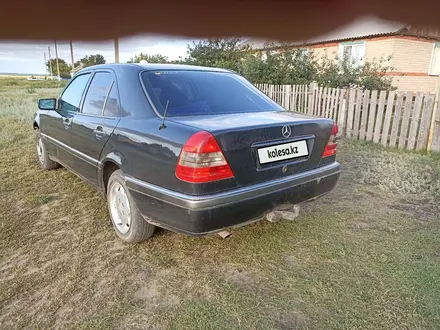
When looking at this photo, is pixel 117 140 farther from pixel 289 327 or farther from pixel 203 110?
pixel 289 327

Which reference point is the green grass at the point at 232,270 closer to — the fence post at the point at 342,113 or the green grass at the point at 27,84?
the fence post at the point at 342,113

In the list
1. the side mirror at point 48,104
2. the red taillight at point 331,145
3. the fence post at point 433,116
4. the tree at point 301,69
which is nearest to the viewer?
the red taillight at point 331,145

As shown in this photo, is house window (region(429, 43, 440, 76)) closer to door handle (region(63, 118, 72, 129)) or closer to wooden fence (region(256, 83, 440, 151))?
wooden fence (region(256, 83, 440, 151))

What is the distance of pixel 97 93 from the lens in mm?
3289

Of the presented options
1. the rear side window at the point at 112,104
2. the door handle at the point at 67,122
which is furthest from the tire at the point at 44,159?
the rear side window at the point at 112,104

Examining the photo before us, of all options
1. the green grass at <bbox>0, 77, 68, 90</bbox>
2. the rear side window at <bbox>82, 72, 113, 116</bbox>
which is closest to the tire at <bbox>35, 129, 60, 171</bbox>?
the rear side window at <bbox>82, 72, 113, 116</bbox>

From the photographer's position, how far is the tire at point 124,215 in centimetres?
269

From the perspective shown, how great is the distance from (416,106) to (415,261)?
4.62 metres

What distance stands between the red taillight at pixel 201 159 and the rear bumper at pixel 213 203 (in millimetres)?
134

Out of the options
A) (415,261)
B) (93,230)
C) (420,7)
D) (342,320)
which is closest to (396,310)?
(342,320)

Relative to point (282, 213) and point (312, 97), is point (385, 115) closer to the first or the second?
point (312, 97)

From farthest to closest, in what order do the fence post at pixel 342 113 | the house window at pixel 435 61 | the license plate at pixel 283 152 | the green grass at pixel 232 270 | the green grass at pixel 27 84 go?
the green grass at pixel 27 84
the house window at pixel 435 61
the fence post at pixel 342 113
the license plate at pixel 283 152
the green grass at pixel 232 270

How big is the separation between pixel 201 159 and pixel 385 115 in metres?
5.89

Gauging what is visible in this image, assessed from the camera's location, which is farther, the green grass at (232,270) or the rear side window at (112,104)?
the rear side window at (112,104)
